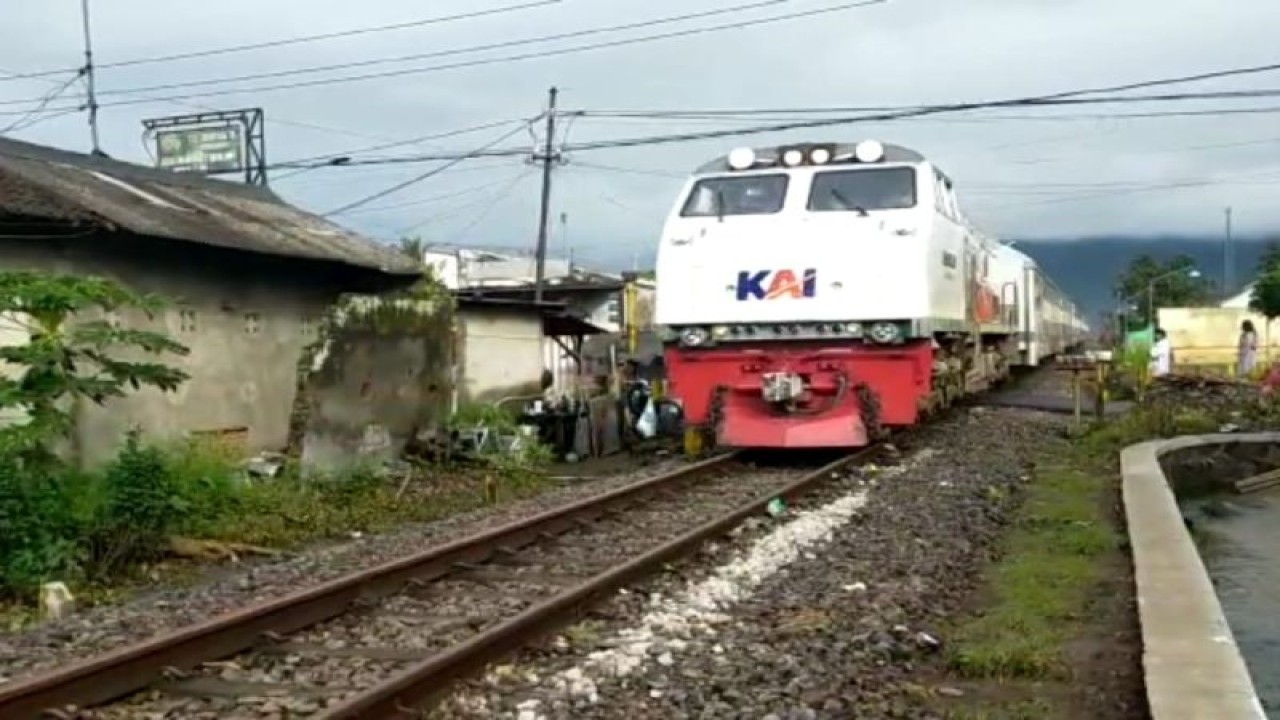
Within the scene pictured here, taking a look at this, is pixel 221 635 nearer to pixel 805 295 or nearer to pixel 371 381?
pixel 805 295

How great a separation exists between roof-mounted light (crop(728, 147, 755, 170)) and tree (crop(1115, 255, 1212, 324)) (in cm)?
8719

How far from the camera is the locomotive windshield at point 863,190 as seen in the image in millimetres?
14594

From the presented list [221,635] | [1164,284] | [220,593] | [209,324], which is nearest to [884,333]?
[209,324]

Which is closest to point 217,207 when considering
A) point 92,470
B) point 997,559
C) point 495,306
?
point 495,306

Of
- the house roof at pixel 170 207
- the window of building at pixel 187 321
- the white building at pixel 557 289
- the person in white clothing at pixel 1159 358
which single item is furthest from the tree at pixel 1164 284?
the window of building at pixel 187 321

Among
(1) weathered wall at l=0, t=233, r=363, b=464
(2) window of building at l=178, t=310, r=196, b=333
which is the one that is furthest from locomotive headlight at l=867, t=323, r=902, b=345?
(2) window of building at l=178, t=310, r=196, b=333

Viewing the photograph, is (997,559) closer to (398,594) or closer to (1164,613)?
(1164,613)

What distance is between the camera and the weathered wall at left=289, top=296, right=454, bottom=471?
14305mm

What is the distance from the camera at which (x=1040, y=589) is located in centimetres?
801

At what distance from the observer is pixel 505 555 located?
927 centimetres

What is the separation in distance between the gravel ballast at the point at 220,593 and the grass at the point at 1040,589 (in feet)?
12.6

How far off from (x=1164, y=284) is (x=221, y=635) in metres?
109

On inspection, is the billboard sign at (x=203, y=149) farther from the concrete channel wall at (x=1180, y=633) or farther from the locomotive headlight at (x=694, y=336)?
the concrete channel wall at (x=1180, y=633)

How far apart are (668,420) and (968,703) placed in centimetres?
1380
